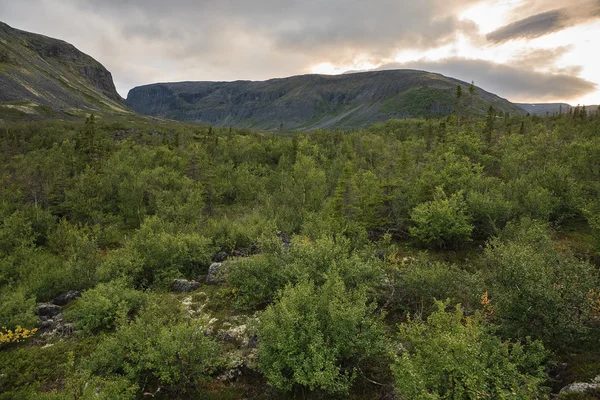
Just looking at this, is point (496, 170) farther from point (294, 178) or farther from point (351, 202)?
point (294, 178)

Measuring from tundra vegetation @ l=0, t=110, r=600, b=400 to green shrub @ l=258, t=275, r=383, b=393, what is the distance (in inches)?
5.2

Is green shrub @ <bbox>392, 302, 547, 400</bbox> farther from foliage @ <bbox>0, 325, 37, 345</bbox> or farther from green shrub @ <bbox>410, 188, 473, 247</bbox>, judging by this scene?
foliage @ <bbox>0, 325, 37, 345</bbox>

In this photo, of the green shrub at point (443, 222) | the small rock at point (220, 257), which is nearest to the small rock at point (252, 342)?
the small rock at point (220, 257)

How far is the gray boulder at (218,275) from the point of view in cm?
3186

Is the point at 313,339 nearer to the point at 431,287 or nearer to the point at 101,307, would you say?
the point at 431,287

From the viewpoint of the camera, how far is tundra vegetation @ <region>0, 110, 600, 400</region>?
15508 mm

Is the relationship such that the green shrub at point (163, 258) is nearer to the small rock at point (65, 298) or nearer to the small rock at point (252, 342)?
the small rock at point (65, 298)

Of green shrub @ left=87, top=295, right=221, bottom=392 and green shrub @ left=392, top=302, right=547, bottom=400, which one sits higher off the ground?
green shrub @ left=392, top=302, right=547, bottom=400

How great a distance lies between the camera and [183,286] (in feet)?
106

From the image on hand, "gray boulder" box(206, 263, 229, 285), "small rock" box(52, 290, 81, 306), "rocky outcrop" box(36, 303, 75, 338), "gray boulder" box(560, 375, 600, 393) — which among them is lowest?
"small rock" box(52, 290, 81, 306)

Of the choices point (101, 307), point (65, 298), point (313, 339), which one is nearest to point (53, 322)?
point (65, 298)

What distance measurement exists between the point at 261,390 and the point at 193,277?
19948 millimetres

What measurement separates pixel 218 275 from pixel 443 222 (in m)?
26.2

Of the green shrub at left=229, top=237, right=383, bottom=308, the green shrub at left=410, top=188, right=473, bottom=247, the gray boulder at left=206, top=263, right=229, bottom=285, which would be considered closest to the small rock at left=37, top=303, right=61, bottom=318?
the gray boulder at left=206, top=263, right=229, bottom=285
